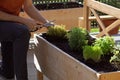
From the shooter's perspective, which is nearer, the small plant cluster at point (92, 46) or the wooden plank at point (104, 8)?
the small plant cluster at point (92, 46)

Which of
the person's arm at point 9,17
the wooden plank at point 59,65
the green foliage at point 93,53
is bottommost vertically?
the wooden plank at point 59,65

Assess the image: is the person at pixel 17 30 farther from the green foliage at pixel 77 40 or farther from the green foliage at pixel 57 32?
the green foliage at pixel 77 40

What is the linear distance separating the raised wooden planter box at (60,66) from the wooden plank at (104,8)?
35.6 inches

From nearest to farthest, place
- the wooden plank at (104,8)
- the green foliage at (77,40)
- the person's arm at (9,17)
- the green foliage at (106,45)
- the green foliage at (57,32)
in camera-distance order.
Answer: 1. the green foliage at (106,45)
2. the green foliage at (77,40)
3. the person's arm at (9,17)
4. the green foliage at (57,32)
5. the wooden plank at (104,8)

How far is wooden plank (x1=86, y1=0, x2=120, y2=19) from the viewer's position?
12.9 feet

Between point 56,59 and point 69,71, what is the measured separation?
28 cm

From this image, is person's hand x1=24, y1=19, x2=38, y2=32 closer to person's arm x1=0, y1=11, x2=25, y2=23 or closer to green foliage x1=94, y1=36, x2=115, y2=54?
person's arm x1=0, y1=11, x2=25, y2=23

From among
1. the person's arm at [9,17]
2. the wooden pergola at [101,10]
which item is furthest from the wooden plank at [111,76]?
the wooden pergola at [101,10]

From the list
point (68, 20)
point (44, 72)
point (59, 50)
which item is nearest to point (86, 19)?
point (68, 20)

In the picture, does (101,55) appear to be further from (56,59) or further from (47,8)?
(47,8)

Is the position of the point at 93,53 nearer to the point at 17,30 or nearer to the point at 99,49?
the point at 99,49

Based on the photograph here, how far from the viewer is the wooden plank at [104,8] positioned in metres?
3.92

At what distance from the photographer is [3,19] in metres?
3.24

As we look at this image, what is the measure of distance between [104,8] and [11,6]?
4.06 feet
